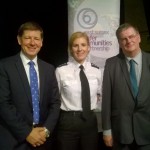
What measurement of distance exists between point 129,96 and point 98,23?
1.39 m

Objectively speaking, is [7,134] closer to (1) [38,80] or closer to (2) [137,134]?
(1) [38,80]

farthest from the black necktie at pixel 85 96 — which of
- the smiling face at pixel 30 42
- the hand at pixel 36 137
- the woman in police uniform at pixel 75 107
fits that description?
the smiling face at pixel 30 42

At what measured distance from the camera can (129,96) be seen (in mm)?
2486

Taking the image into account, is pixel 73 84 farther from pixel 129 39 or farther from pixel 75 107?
pixel 129 39

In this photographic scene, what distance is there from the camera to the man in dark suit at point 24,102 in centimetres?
238

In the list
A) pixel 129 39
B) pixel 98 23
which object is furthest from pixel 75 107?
pixel 98 23

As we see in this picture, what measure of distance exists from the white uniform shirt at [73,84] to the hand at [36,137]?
1.24 feet

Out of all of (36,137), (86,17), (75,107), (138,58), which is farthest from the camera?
(86,17)

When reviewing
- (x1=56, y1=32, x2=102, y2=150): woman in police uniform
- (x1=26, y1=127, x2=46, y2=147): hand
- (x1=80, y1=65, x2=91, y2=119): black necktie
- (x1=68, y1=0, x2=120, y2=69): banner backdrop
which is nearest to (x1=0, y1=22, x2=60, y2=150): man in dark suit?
(x1=26, y1=127, x2=46, y2=147): hand

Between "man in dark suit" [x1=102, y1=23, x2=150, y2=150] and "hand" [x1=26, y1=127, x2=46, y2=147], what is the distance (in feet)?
1.98

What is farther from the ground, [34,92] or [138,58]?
[138,58]

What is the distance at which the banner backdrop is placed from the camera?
356 centimetres

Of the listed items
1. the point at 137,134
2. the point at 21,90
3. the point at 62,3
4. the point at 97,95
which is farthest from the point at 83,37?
the point at 62,3

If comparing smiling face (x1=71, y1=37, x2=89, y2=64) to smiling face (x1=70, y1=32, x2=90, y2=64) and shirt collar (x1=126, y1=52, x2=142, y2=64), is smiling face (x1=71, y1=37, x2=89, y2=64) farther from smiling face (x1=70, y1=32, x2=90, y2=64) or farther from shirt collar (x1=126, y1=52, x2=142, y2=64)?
shirt collar (x1=126, y1=52, x2=142, y2=64)
